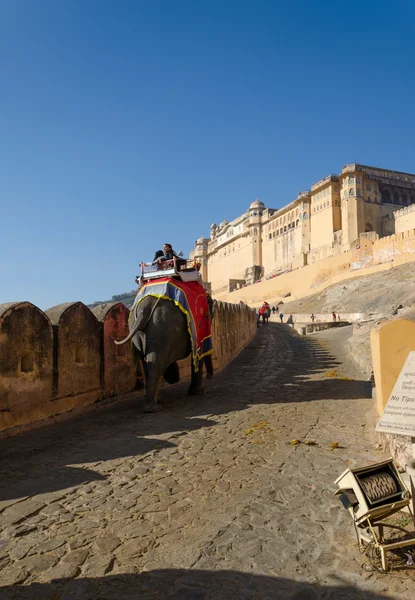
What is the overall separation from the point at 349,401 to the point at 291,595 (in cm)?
551

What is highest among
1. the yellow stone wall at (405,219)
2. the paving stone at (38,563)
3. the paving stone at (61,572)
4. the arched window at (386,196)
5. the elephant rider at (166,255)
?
the arched window at (386,196)

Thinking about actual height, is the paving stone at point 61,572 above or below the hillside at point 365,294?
below

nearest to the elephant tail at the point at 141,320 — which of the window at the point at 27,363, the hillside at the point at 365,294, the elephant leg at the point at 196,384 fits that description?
the window at the point at 27,363

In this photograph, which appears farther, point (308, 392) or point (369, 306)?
point (369, 306)

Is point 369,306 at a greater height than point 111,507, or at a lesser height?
greater

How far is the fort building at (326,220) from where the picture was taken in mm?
56375

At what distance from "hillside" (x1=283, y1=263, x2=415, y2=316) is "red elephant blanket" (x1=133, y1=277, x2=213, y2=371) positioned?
24.4 metres

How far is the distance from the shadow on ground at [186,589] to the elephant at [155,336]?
4438 millimetres

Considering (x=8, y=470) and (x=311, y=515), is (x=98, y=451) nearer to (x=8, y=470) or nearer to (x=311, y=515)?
(x=8, y=470)

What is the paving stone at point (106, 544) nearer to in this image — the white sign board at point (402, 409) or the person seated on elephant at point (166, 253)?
the white sign board at point (402, 409)

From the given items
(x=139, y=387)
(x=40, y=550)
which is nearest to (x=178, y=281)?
(x=139, y=387)

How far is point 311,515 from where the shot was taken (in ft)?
10.9

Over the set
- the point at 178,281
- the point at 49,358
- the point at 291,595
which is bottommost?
the point at 291,595

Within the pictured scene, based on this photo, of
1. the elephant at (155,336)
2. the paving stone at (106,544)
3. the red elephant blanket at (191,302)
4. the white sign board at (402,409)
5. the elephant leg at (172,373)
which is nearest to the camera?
the paving stone at (106,544)
